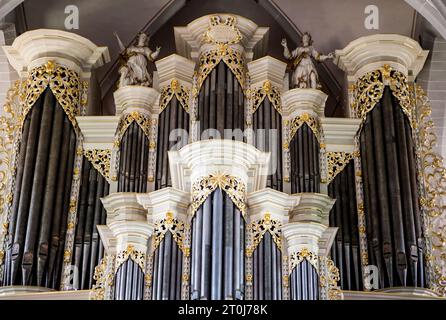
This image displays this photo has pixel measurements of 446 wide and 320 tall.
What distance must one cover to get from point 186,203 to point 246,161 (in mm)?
969

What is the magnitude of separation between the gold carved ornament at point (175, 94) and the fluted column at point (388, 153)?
8.57 feet

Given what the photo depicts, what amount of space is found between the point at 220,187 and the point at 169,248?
1.05m

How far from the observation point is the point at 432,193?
1591cm

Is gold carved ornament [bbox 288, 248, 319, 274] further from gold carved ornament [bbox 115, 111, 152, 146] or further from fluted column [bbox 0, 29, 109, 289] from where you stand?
gold carved ornament [bbox 115, 111, 152, 146]

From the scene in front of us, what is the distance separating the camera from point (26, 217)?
596 inches

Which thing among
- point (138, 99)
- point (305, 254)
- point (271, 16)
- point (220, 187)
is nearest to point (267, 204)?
point (220, 187)

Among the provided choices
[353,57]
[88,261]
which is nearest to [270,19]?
[353,57]

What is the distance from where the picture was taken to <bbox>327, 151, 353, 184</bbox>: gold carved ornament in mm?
15922

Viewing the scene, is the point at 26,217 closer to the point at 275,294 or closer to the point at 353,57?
the point at 275,294

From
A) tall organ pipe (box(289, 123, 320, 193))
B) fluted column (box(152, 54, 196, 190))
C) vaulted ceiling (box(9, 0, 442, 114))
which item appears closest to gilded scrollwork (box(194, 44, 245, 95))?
fluted column (box(152, 54, 196, 190))

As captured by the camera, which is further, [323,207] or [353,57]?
[353,57]

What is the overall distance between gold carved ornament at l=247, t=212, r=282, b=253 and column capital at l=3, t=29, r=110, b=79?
15.3 ft

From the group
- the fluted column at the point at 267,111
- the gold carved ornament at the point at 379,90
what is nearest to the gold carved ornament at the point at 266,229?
the fluted column at the point at 267,111

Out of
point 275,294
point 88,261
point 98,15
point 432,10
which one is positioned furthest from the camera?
point 98,15
